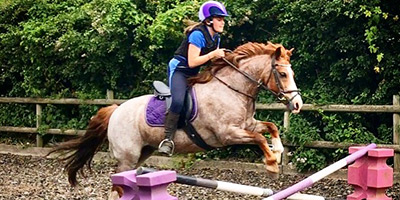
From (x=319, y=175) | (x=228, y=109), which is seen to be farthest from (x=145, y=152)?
(x=319, y=175)

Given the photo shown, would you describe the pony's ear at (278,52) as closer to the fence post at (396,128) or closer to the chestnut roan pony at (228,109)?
the chestnut roan pony at (228,109)

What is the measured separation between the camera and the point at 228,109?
5.72 meters

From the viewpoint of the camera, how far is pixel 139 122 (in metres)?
6.09

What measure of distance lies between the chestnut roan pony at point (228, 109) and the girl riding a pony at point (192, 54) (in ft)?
0.45

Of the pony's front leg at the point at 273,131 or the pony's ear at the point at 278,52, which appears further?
the pony's ear at the point at 278,52

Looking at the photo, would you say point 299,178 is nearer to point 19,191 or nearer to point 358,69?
point 358,69

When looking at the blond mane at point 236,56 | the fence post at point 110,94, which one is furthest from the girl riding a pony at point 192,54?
the fence post at point 110,94

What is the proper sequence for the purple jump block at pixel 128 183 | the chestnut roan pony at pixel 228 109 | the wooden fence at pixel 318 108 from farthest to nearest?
1. the wooden fence at pixel 318 108
2. the chestnut roan pony at pixel 228 109
3. the purple jump block at pixel 128 183

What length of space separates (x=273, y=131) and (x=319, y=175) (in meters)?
1.07

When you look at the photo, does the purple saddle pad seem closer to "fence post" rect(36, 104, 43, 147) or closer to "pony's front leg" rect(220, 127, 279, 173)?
"pony's front leg" rect(220, 127, 279, 173)

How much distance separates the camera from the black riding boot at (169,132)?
5797mm

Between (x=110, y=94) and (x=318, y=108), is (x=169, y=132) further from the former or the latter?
(x=110, y=94)

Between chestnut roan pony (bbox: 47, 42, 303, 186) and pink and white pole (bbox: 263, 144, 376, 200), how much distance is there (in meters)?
0.69

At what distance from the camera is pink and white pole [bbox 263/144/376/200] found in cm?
388
